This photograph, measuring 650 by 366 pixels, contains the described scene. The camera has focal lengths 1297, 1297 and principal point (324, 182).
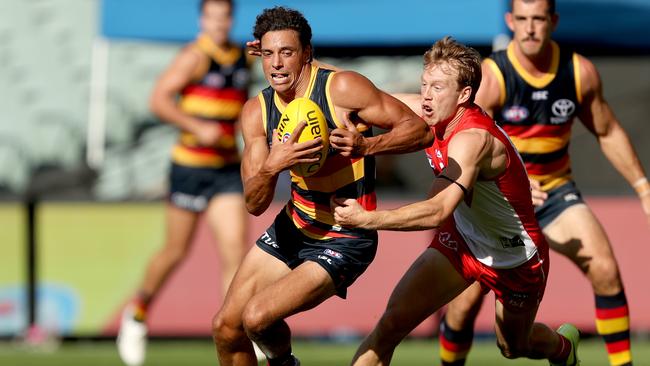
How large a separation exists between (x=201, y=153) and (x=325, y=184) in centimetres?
352

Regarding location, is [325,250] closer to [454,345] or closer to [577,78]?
[454,345]

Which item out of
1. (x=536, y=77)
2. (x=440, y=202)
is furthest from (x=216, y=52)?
(x=440, y=202)

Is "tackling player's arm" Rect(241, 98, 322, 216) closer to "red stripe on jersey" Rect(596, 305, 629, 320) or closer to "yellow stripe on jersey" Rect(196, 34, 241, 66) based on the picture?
"red stripe on jersey" Rect(596, 305, 629, 320)

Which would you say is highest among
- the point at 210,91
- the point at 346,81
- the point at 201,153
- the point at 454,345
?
the point at 346,81

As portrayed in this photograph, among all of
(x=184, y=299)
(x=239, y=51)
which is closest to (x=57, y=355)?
(x=184, y=299)

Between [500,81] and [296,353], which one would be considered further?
[296,353]

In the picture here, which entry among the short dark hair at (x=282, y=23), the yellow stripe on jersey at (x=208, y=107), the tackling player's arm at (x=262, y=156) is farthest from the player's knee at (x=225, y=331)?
the yellow stripe on jersey at (x=208, y=107)

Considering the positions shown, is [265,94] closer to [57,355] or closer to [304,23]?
[304,23]

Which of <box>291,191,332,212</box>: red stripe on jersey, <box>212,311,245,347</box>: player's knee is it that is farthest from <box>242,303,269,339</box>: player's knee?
<box>291,191,332,212</box>: red stripe on jersey

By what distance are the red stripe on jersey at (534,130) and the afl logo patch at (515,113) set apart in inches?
2.3

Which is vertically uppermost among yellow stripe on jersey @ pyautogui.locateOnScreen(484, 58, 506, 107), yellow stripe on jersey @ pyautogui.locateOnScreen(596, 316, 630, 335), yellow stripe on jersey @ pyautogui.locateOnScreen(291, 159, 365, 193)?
yellow stripe on jersey @ pyautogui.locateOnScreen(484, 58, 506, 107)

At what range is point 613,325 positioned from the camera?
8.35 meters

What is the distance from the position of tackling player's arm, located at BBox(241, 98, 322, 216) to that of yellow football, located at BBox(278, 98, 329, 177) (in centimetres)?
3

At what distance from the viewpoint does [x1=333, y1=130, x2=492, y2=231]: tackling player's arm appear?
6.39 metres
